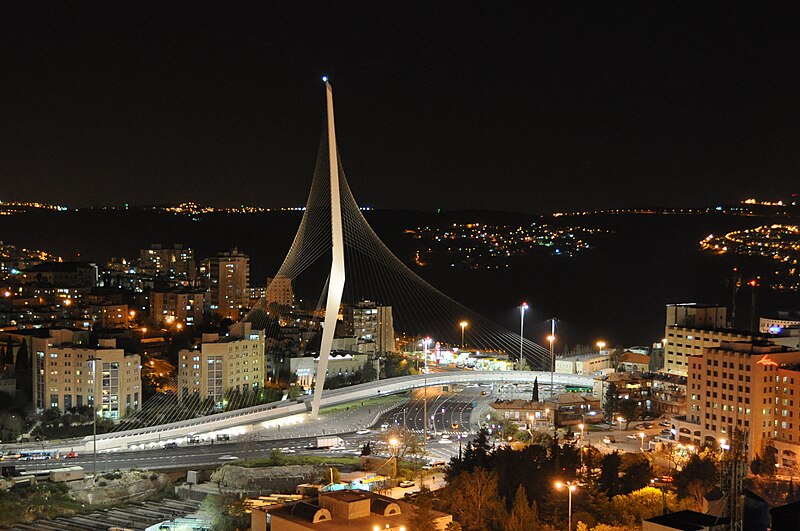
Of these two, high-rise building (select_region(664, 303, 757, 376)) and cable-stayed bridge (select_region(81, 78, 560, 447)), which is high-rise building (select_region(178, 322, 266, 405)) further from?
high-rise building (select_region(664, 303, 757, 376))

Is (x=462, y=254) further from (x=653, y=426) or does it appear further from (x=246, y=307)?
(x=653, y=426)

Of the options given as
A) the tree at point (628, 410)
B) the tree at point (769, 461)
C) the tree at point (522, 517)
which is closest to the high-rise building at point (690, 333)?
the tree at point (628, 410)

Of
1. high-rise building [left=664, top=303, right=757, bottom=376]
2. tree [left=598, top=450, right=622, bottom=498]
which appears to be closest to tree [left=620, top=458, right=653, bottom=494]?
tree [left=598, top=450, right=622, bottom=498]

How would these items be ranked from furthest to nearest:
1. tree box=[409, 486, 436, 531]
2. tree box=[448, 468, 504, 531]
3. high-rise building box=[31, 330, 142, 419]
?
high-rise building box=[31, 330, 142, 419] < tree box=[448, 468, 504, 531] < tree box=[409, 486, 436, 531]

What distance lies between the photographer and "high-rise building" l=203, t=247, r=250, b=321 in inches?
851

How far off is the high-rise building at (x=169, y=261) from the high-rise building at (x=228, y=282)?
9.93 ft

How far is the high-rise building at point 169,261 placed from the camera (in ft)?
84.2

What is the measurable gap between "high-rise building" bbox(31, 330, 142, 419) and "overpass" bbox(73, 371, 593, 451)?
3.71 feet

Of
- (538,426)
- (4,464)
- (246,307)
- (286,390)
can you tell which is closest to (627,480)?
(538,426)

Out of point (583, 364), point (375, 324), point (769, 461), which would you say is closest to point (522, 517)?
point (769, 461)

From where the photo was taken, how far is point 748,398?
9.97 meters

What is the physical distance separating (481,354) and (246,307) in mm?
5977

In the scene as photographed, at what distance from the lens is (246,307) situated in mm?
21422

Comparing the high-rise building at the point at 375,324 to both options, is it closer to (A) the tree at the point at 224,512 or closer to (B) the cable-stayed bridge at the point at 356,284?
(B) the cable-stayed bridge at the point at 356,284
